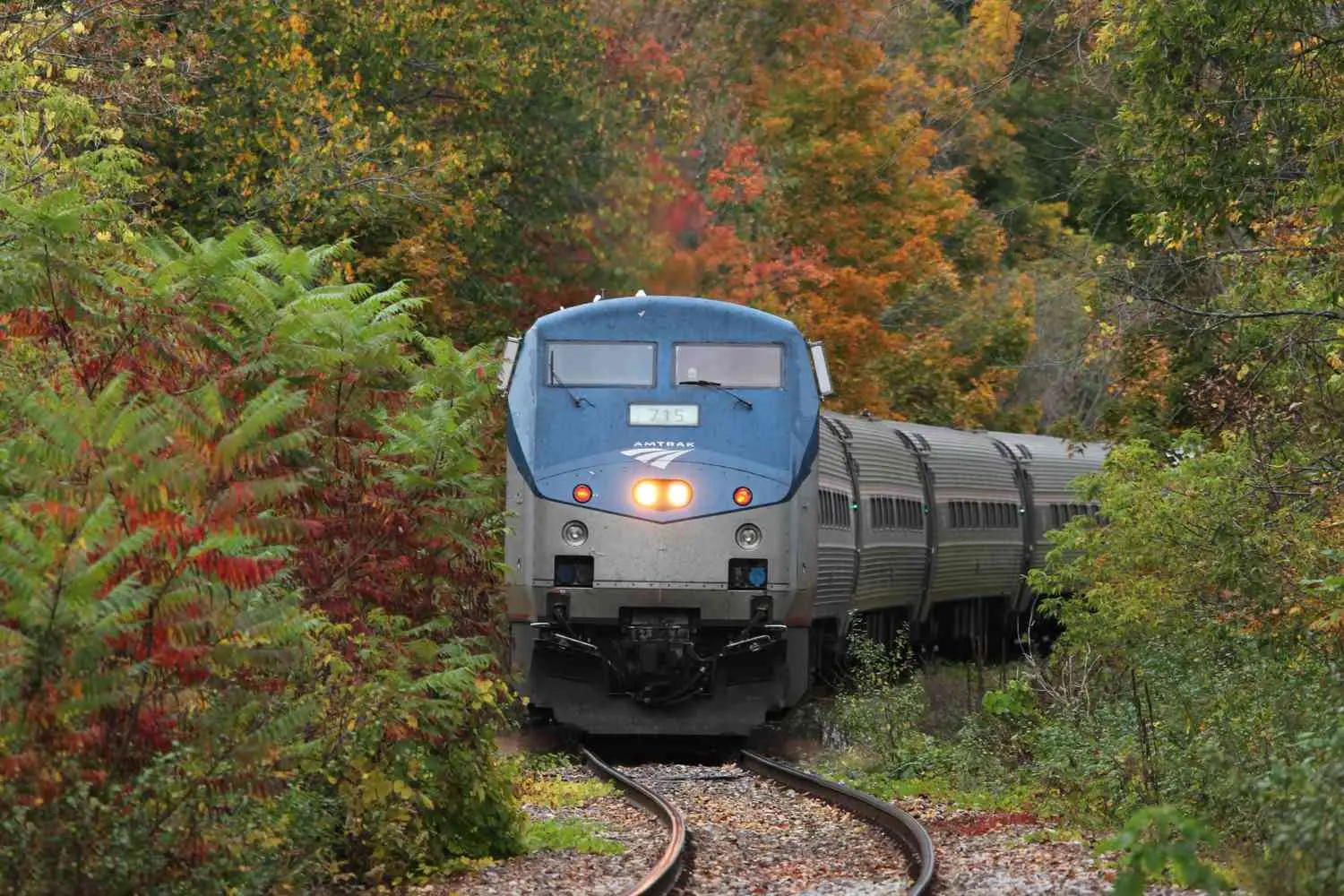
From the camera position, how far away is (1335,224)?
13.1 metres

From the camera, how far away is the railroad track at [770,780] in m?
11.0

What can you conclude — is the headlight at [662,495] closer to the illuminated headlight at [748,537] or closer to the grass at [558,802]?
the illuminated headlight at [748,537]

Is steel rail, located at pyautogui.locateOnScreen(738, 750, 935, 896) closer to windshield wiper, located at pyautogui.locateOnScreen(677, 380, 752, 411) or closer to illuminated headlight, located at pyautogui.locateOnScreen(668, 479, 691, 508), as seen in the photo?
illuminated headlight, located at pyautogui.locateOnScreen(668, 479, 691, 508)

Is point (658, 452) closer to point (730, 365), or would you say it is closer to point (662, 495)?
point (662, 495)

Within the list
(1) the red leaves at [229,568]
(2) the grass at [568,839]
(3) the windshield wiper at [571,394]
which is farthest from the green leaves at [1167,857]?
(3) the windshield wiper at [571,394]

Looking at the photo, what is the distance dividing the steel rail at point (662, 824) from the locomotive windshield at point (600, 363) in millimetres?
3281

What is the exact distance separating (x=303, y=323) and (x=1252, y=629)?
23.3ft

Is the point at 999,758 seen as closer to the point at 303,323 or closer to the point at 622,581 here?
the point at 622,581

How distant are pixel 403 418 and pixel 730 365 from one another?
6.09 meters

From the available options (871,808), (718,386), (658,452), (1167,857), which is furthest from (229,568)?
(718,386)

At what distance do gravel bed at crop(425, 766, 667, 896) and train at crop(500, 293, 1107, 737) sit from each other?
349 cm

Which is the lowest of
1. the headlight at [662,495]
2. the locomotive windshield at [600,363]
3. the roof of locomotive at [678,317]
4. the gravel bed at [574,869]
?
the gravel bed at [574,869]

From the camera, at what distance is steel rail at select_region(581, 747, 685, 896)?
1074cm

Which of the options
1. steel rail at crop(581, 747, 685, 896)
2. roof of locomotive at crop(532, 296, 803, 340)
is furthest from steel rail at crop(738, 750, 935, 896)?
roof of locomotive at crop(532, 296, 803, 340)
